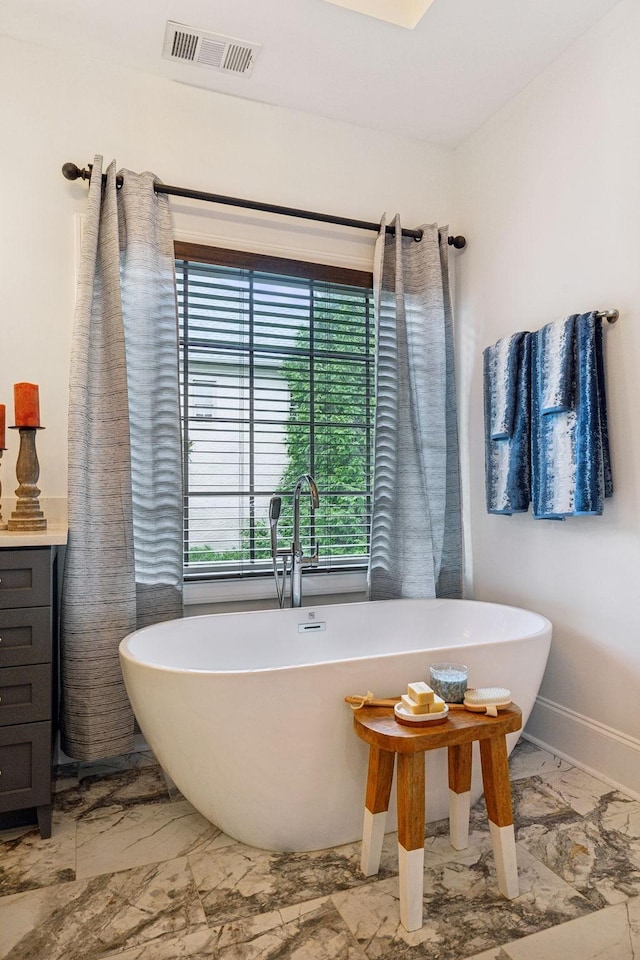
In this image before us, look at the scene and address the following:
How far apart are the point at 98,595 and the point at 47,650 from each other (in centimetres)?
39

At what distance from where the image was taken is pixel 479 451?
2.99 meters

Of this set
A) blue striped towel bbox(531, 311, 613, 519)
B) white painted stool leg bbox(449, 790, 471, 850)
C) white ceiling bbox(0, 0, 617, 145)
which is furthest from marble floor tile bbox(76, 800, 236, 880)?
white ceiling bbox(0, 0, 617, 145)

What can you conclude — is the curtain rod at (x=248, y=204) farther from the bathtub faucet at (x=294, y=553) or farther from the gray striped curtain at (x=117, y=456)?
the bathtub faucet at (x=294, y=553)

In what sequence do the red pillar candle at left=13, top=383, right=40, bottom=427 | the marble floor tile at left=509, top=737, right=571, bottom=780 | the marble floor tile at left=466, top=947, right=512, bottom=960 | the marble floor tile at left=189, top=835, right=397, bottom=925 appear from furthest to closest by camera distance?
the marble floor tile at left=509, top=737, right=571, bottom=780 < the red pillar candle at left=13, top=383, right=40, bottom=427 < the marble floor tile at left=189, top=835, right=397, bottom=925 < the marble floor tile at left=466, top=947, right=512, bottom=960

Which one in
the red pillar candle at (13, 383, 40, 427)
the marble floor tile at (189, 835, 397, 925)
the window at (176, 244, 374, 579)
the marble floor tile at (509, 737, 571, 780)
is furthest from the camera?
the window at (176, 244, 374, 579)

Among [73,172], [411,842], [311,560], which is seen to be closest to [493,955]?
[411,842]

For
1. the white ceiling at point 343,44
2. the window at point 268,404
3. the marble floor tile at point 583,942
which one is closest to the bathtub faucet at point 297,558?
the window at point 268,404

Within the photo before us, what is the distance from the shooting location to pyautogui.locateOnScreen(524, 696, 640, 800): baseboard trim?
2193 millimetres

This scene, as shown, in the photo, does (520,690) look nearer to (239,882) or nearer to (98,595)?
(239,882)

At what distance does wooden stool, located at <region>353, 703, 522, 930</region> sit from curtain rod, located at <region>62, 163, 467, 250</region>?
80.6 inches

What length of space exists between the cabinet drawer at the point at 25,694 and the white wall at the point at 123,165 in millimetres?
758

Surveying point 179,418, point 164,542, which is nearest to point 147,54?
point 179,418

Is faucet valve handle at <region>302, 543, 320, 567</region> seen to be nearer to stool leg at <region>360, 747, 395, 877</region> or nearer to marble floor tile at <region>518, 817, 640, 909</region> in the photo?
stool leg at <region>360, 747, 395, 877</region>

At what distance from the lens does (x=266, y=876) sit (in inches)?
67.2
